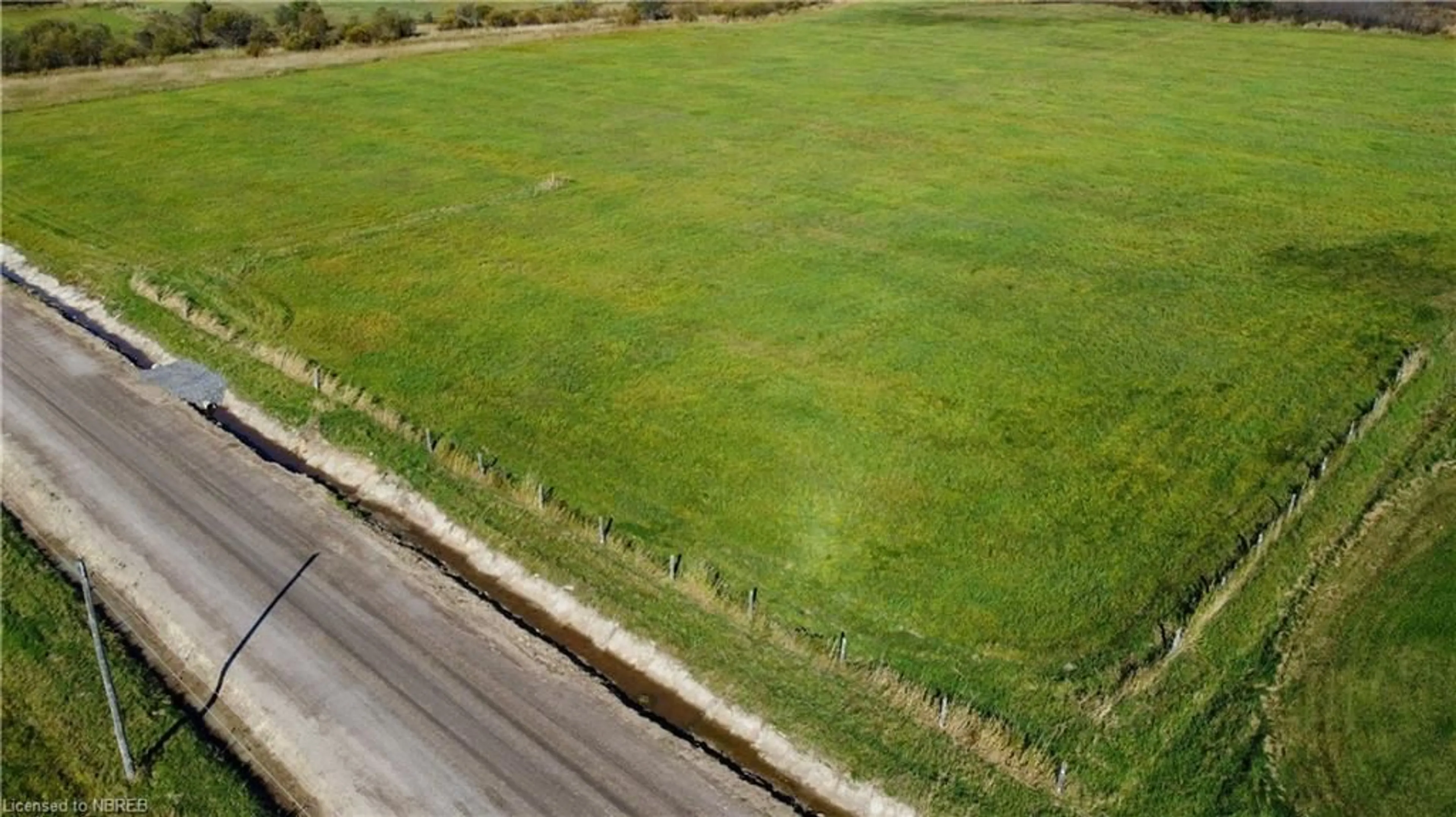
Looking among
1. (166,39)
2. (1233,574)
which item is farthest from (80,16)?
(1233,574)

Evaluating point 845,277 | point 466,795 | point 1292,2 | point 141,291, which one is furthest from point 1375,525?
point 1292,2

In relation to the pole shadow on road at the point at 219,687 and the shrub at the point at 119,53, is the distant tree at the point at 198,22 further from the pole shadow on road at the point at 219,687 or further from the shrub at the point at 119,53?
the pole shadow on road at the point at 219,687

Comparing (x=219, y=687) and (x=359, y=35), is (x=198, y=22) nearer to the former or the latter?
(x=359, y=35)

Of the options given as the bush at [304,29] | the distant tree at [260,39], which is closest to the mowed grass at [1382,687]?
the bush at [304,29]

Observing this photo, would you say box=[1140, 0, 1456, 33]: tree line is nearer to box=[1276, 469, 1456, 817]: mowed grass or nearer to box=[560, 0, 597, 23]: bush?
box=[560, 0, 597, 23]: bush

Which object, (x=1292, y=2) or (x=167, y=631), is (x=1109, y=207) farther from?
(x=1292, y=2)

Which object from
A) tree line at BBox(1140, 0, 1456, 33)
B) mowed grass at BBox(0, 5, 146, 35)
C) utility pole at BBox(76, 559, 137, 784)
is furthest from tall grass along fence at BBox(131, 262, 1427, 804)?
mowed grass at BBox(0, 5, 146, 35)
